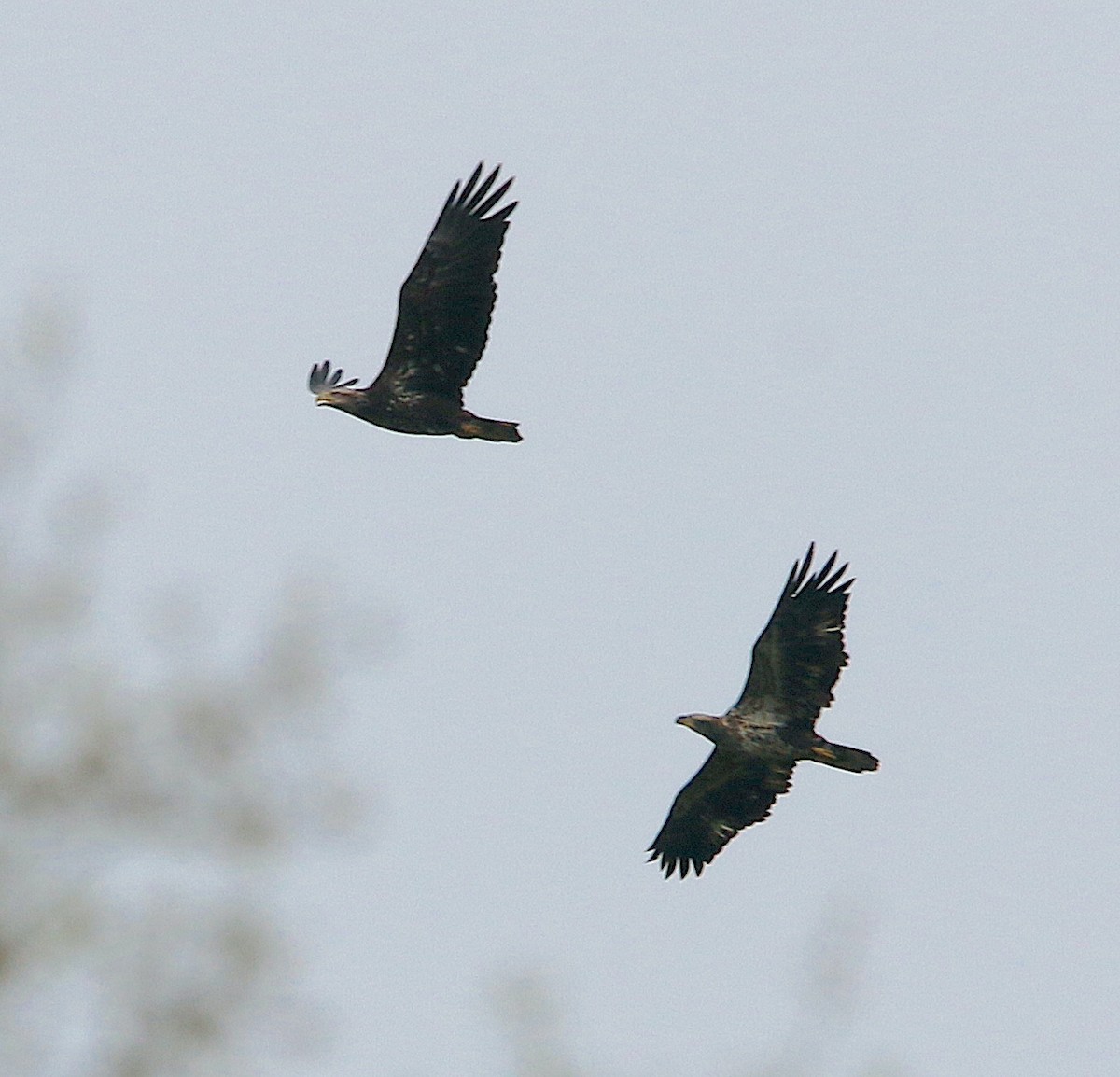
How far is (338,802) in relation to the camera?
8.77 meters

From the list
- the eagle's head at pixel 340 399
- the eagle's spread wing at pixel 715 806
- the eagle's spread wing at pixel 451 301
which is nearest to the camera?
the eagle's spread wing at pixel 451 301

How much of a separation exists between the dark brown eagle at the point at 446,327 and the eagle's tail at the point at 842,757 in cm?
302

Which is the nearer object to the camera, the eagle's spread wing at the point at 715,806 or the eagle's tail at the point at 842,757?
the eagle's tail at the point at 842,757

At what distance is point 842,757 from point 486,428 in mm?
3348

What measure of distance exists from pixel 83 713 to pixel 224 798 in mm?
649

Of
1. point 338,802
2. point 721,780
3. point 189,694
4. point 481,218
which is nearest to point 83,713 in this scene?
point 189,694

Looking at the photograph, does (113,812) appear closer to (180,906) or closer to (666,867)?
(180,906)

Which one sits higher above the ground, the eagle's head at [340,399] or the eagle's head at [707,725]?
the eagle's head at [340,399]

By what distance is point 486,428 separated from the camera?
51.3 feet

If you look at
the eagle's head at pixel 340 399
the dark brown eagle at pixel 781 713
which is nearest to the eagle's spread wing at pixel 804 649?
the dark brown eagle at pixel 781 713

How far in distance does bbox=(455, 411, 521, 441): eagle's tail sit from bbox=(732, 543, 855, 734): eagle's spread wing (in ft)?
7.06

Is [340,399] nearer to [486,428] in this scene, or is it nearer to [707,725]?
[486,428]

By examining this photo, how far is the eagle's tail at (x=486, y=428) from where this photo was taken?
1559 cm

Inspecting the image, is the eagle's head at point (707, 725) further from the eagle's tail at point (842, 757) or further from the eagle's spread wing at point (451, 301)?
the eagle's spread wing at point (451, 301)
